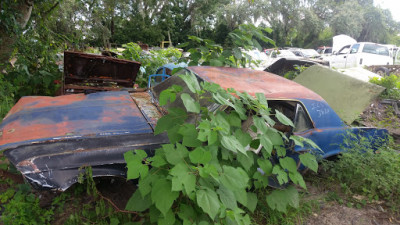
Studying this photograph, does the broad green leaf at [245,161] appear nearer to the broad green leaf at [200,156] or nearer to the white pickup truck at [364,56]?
the broad green leaf at [200,156]

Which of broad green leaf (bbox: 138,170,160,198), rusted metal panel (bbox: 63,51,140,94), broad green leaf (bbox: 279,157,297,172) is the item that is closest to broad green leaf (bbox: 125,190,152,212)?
broad green leaf (bbox: 138,170,160,198)

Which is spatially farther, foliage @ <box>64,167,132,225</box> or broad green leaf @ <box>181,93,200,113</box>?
foliage @ <box>64,167,132,225</box>

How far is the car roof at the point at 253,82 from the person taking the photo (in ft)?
9.70

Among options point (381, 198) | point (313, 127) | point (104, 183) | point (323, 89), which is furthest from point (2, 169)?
point (323, 89)

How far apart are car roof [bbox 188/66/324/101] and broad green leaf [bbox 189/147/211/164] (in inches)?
51.0

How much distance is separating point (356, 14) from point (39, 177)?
38136 millimetres

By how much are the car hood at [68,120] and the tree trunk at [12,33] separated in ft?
9.28

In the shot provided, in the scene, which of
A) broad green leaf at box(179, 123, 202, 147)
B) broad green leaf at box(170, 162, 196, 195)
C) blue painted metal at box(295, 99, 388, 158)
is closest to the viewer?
broad green leaf at box(170, 162, 196, 195)

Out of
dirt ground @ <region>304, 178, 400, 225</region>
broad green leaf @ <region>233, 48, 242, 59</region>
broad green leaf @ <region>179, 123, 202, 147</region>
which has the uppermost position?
broad green leaf @ <region>233, 48, 242, 59</region>

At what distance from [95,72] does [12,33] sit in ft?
6.16

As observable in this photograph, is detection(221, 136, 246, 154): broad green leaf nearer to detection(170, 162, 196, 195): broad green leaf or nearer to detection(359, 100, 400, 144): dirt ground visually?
detection(170, 162, 196, 195): broad green leaf

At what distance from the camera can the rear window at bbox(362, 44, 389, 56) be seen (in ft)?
38.8

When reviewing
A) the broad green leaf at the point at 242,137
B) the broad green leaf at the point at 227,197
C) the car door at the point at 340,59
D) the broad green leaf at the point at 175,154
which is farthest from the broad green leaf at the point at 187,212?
the car door at the point at 340,59

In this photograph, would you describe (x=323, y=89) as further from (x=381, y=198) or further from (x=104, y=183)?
(x=104, y=183)
